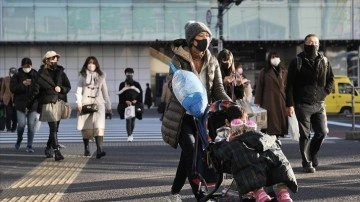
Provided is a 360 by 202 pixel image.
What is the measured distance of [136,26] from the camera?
38125 mm

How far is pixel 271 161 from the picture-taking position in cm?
537

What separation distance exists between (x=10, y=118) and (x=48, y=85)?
740 centimetres

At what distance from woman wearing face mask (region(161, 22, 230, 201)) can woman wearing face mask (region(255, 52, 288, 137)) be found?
3.68 meters

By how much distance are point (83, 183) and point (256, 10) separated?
3128 cm

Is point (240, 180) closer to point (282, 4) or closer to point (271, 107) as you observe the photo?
point (271, 107)

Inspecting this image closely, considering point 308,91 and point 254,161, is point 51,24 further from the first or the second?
point 254,161

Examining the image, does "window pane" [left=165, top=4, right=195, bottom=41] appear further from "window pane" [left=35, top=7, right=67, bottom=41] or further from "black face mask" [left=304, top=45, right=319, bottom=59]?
"black face mask" [left=304, top=45, right=319, bottom=59]

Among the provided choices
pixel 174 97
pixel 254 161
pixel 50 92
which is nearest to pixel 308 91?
pixel 174 97

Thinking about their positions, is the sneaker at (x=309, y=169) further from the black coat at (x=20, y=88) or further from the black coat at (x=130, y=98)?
the black coat at (x=130, y=98)

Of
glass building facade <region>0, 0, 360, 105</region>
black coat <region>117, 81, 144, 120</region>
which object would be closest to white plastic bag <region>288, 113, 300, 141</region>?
black coat <region>117, 81, 144, 120</region>

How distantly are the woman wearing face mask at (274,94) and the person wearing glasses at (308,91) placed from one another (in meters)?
0.83

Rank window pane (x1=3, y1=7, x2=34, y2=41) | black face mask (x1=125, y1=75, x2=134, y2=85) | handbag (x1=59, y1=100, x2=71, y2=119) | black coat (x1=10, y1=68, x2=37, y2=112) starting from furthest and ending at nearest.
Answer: window pane (x1=3, y1=7, x2=34, y2=41) < black face mask (x1=125, y1=75, x2=134, y2=85) < black coat (x1=10, y1=68, x2=37, y2=112) < handbag (x1=59, y1=100, x2=71, y2=119)

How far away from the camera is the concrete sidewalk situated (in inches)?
289

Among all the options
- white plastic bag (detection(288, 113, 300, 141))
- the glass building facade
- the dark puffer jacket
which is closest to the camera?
the dark puffer jacket
